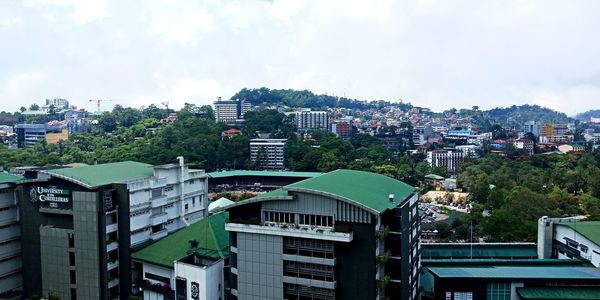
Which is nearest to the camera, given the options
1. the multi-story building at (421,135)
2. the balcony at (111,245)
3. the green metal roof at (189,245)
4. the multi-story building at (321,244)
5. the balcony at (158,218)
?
the multi-story building at (321,244)

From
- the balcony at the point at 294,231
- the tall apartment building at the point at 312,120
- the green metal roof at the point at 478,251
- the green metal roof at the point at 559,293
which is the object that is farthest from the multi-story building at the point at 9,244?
the tall apartment building at the point at 312,120

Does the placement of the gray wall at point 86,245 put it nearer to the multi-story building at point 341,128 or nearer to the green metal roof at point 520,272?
the green metal roof at point 520,272

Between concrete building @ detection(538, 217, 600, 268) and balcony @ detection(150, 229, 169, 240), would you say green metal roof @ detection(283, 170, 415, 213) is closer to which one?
concrete building @ detection(538, 217, 600, 268)

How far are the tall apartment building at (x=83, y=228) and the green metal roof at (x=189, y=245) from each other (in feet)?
5.12

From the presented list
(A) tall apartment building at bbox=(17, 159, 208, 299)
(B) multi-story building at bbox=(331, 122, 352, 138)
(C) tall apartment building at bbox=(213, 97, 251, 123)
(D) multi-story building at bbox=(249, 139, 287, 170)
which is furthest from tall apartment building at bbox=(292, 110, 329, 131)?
Result: (A) tall apartment building at bbox=(17, 159, 208, 299)

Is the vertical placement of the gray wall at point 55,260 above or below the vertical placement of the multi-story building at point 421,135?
below

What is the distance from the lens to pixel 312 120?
436 ft

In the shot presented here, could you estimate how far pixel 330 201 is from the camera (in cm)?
2050

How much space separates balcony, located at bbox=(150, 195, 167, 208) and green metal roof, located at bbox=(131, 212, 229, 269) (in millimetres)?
2748

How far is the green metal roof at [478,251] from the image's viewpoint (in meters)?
30.2

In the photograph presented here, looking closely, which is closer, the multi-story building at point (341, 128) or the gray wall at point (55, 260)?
the gray wall at point (55, 260)

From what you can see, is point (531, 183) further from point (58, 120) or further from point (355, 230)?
point (58, 120)

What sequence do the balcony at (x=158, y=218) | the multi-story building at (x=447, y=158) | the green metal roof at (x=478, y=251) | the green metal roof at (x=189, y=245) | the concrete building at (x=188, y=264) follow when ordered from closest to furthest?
1. the concrete building at (x=188, y=264)
2. the green metal roof at (x=189, y=245)
3. the balcony at (x=158, y=218)
4. the green metal roof at (x=478, y=251)
5. the multi-story building at (x=447, y=158)

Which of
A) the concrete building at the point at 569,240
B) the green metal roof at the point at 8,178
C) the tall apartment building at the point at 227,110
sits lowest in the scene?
the concrete building at the point at 569,240
